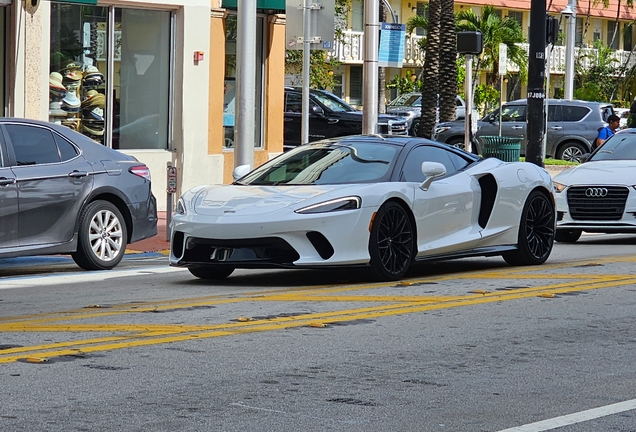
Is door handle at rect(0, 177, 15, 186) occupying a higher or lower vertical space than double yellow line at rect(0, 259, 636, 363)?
higher

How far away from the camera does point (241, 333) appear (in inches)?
317

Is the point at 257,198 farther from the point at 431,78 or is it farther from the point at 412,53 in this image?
the point at 412,53

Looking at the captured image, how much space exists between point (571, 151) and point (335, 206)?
23493 mm

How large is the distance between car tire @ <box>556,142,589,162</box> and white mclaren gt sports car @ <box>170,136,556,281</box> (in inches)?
802

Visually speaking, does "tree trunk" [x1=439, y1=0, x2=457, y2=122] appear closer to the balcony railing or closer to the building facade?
the building facade

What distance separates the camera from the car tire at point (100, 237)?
40.0ft

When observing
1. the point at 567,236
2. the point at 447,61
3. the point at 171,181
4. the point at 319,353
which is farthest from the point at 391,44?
the point at 319,353

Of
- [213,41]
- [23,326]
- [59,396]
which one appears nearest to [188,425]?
[59,396]

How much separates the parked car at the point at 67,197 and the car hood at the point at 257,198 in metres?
1.58

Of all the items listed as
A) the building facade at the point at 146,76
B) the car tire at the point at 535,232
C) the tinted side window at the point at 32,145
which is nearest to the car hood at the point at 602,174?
the car tire at the point at 535,232

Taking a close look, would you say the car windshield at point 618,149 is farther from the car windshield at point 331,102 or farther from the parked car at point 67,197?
the car windshield at point 331,102

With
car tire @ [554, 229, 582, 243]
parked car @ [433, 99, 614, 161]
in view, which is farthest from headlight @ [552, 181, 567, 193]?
parked car @ [433, 99, 614, 161]

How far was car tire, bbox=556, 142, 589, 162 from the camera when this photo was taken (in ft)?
107

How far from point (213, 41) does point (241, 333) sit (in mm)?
13619
